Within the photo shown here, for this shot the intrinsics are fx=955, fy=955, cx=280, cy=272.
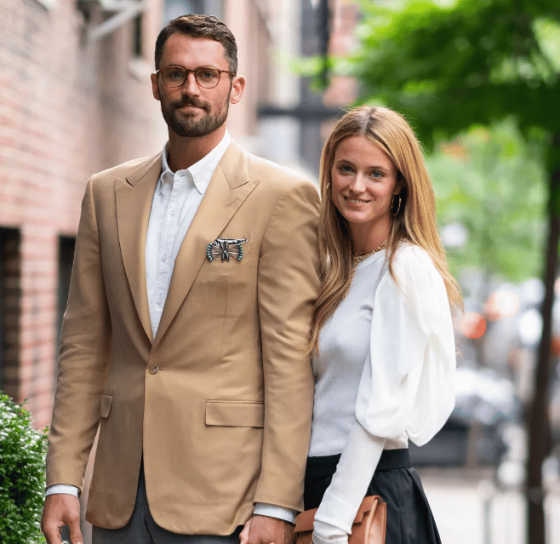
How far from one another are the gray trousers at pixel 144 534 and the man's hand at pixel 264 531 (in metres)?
0.06

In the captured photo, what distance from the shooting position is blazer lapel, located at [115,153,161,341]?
3197 millimetres

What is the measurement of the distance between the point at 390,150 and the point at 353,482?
109 cm

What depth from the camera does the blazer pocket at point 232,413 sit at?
10.3 ft

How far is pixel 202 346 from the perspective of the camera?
125 inches

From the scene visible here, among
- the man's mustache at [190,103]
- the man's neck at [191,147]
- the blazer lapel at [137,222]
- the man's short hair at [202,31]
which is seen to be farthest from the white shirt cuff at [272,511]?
the man's short hair at [202,31]

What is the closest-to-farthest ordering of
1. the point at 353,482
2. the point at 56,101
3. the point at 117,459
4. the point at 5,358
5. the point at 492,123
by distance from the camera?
1. the point at 353,482
2. the point at 117,459
3. the point at 5,358
4. the point at 56,101
5. the point at 492,123

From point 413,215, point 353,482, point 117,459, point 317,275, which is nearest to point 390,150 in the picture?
point 413,215

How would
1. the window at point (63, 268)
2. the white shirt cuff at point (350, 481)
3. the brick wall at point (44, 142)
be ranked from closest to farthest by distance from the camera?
the white shirt cuff at point (350, 481)
the brick wall at point (44, 142)
the window at point (63, 268)

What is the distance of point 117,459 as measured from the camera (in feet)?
10.7

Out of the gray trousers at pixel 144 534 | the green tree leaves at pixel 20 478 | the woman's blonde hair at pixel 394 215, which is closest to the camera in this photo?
the gray trousers at pixel 144 534

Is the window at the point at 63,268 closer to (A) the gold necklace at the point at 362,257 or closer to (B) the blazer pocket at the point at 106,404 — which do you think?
(B) the blazer pocket at the point at 106,404

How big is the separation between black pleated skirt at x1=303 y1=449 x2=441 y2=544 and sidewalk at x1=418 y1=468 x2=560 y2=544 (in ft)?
18.3

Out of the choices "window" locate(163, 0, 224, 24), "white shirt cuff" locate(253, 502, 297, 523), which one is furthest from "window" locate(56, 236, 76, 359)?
"white shirt cuff" locate(253, 502, 297, 523)

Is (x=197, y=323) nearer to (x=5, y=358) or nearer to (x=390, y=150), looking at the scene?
(x=390, y=150)
